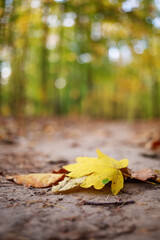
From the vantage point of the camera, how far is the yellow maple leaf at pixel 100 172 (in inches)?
42.4

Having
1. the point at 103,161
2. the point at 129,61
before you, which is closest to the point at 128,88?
the point at 129,61

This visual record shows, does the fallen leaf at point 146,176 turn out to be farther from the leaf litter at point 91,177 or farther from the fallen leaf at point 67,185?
the fallen leaf at point 67,185

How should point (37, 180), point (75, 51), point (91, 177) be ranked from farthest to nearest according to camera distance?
point (75, 51) < point (37, 180) < point (91, 177)

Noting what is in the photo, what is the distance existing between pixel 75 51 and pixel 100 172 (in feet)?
33.9

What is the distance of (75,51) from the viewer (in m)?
10.6

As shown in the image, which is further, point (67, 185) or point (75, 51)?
point (75, 51)

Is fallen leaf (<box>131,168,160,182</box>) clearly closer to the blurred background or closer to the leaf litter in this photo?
the leaf litter

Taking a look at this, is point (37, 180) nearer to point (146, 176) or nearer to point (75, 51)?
point (146, 176)


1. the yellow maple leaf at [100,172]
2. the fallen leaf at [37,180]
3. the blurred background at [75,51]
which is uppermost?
the blurred background at [75,51]

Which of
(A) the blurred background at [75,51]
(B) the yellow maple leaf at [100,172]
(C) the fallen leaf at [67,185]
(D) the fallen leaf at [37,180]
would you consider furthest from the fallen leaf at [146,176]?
(A) the blurred background at [75,51]

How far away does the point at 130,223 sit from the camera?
0.76 metres

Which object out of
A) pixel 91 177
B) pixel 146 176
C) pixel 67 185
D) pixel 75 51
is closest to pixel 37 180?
pixel 67 185

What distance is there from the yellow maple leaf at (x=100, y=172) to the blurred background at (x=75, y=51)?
12.2ft

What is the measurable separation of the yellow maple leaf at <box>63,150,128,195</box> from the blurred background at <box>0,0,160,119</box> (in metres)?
3.73
